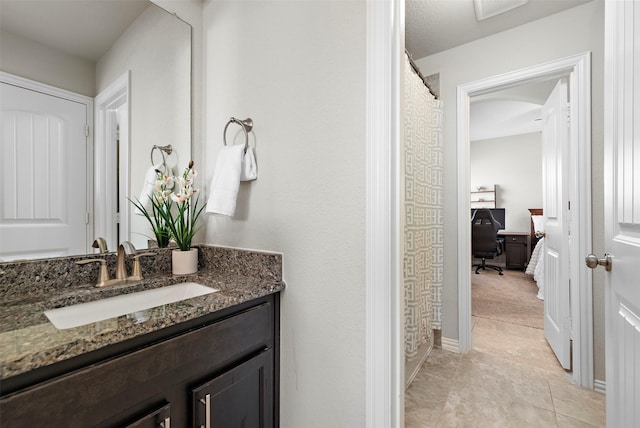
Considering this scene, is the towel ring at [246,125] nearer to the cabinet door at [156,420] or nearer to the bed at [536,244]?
the cabinet door at [156,420]

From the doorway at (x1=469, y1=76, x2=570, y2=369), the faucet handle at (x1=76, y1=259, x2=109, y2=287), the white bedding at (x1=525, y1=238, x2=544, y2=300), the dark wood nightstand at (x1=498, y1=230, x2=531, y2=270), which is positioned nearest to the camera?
the faucet handle at (x1=76, y1=259, x2=109, y2=287)

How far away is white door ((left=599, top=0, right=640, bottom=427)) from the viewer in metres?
0.74

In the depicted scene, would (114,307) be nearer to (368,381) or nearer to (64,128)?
(64,128)

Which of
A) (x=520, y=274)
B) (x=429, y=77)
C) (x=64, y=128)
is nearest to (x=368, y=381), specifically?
(x=64, y=128)

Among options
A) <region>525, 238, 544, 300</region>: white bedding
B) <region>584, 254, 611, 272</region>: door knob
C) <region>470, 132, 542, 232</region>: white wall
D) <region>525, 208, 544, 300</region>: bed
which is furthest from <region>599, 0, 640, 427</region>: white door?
<region>470, 132, 542, 232</region>: white wall

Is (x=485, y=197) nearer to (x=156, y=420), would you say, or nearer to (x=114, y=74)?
(x=114, y=74)

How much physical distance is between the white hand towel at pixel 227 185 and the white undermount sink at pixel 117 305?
1.06 feet

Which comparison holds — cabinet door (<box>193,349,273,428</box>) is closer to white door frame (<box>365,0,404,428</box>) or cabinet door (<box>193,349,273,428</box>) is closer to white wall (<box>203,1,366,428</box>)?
white wall (<box>203,1,366,428</box>)

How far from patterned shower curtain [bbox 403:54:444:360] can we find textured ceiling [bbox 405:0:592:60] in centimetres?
49

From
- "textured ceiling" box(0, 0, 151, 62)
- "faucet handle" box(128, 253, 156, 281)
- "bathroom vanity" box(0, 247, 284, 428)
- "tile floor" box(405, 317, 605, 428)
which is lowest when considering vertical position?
"tile floor" box(405, 317, 605, 428)

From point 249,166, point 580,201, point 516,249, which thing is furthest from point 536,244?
point 249,166

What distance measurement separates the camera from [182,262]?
125 cm

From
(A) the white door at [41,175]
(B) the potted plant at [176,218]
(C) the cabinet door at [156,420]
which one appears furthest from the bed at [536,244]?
(A) the white door at [41,175]

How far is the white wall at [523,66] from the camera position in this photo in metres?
1.67
